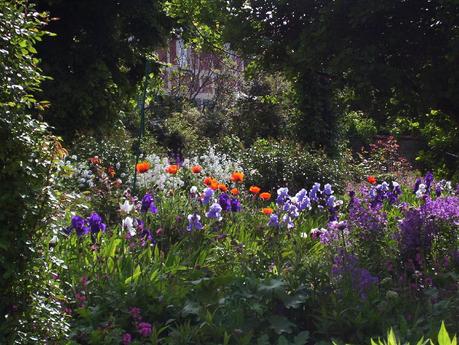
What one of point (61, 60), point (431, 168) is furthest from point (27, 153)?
point (431, 168)

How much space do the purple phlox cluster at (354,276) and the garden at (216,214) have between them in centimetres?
1

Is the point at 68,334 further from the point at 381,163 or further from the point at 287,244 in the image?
the point at 381,163

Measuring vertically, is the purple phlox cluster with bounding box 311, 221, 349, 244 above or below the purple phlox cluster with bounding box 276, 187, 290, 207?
below

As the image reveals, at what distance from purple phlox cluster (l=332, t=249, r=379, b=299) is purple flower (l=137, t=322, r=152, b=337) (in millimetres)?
1273

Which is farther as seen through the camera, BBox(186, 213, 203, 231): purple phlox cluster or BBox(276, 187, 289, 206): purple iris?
BBox(276, 187, 289, 206): purple iris

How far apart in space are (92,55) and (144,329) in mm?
4680

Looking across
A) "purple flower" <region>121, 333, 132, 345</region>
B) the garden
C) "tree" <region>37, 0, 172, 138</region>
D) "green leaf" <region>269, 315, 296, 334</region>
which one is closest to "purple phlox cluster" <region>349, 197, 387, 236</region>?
the garden

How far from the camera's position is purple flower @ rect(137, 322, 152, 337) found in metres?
3.22

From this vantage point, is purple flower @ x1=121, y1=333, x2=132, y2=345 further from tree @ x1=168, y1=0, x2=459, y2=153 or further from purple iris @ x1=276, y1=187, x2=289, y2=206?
tree @ x1=168, y1=0, x2=459, y2=153

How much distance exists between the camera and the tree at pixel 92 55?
22.8 feet

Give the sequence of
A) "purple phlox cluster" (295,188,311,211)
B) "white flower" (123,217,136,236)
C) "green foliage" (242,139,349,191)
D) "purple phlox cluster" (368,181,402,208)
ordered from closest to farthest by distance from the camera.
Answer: "white flower" (123,217,136,236)
"purple phlox cluster" (295,188,311,211)
"purple phlox cluster" (368,181,402,208)
"green foliage" (242,139,349,191)

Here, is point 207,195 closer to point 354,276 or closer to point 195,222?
point 195,222

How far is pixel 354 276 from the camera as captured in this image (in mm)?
3811

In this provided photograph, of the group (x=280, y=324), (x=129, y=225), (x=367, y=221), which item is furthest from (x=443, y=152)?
(x=280, y=324)
